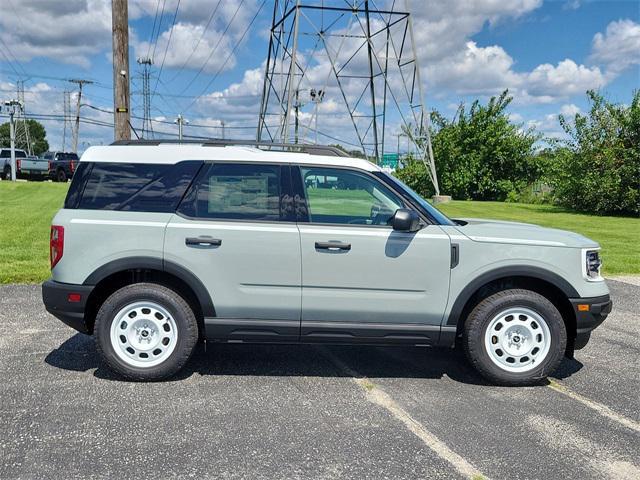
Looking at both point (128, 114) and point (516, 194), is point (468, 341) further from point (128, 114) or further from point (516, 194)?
point (516, 194)

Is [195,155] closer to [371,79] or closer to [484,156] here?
[371,79]

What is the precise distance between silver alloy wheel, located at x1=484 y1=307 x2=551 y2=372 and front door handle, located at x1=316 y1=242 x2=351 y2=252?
1.35 meters

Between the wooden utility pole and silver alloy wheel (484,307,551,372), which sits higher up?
the wooden utility pole

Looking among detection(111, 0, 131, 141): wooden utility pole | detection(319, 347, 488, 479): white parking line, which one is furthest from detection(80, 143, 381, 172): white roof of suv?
detection(111, 0, 131, 141): wooden utility pole

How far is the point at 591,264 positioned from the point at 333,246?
2114 millimetres

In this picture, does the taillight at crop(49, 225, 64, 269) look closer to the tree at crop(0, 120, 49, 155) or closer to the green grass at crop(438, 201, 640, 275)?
the green grass at crop(438, 201, 640, 275)

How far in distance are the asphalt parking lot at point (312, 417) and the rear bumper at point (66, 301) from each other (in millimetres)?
514

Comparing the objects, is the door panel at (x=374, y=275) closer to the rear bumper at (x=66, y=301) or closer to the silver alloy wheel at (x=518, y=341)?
the silver alloy wheel at (x=518, y=341)

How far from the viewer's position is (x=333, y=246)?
4551 mm

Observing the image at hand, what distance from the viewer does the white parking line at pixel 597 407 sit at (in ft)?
13.5

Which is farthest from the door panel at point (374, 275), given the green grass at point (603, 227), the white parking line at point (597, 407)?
the green grass at point (603, 227)

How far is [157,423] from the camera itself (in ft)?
12.9

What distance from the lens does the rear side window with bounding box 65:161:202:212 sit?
15.3 feet

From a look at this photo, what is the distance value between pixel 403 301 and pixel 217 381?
1627 millimetres
